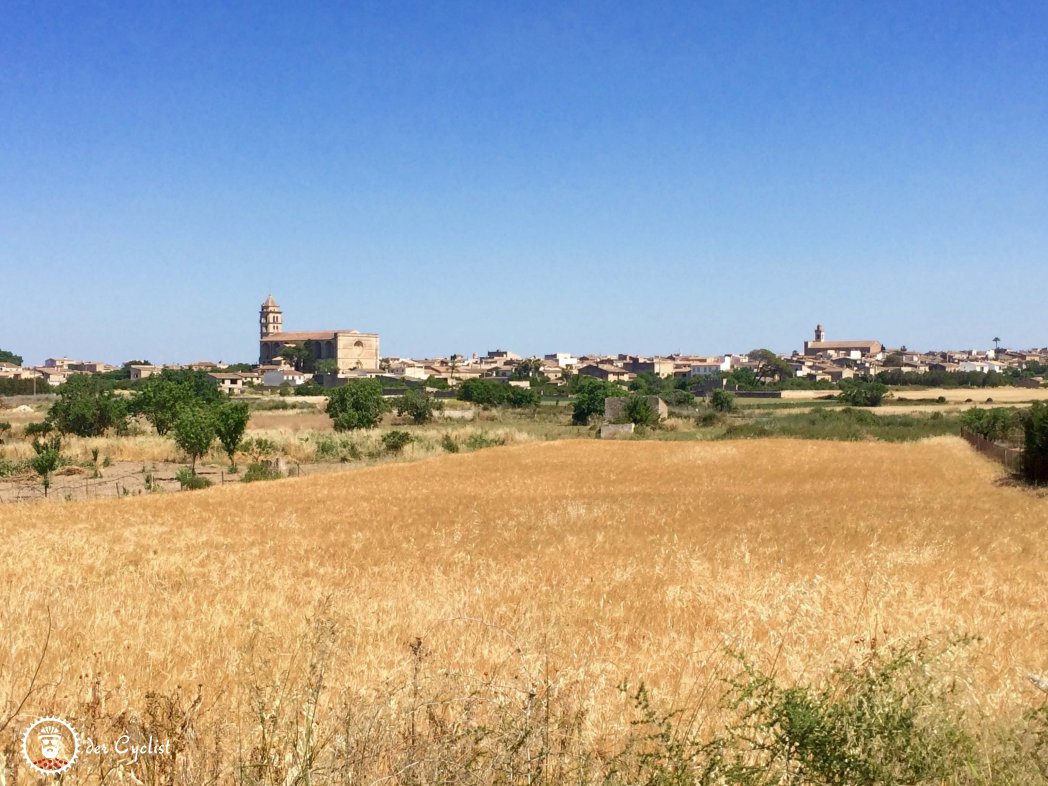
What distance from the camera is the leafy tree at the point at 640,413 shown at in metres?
69.9

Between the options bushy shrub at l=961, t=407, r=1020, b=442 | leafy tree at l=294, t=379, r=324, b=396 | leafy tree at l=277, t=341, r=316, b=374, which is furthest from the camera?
leafy tree at l=277, t=341, r=316, b=374

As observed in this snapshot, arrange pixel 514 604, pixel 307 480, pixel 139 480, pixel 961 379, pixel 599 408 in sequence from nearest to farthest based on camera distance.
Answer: pixel 514 604, pixel 307 480, pixel 139 480, pixel 599 408, pixel 961 379

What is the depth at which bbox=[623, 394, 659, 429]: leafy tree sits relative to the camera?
6994 cm

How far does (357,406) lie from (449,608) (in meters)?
63.3

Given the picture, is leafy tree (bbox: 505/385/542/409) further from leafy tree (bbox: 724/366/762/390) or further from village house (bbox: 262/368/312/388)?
village house (bbox: 262/368/312/388)

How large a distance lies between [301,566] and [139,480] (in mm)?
28541

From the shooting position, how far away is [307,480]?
33188mm

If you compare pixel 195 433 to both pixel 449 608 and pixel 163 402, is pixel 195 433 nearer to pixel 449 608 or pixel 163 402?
pixel 163 402

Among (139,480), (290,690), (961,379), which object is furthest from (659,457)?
(961,379)

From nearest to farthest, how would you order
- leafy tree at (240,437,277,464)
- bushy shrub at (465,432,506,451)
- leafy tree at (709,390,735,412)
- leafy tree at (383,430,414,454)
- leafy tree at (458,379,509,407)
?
leafy tree at (240,437,277,464) < leafy tree at (383,430,414,454) < bushy shrub at (465,432,506,451) < leafy tree at (709,390,735,412) < leafy tree at (458,379,509,407)

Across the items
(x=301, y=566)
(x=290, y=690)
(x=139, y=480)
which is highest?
(x=290, y=690)

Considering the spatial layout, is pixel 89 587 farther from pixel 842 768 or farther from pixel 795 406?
pixel 795 406
